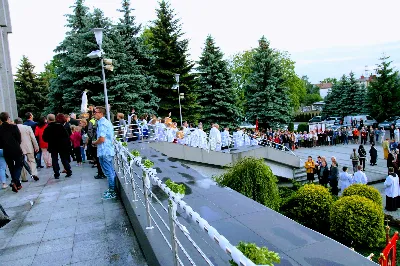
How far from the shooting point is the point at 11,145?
789 cm

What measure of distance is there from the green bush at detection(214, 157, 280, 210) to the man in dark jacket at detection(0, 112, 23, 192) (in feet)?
23.4

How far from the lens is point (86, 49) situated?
81.5ft

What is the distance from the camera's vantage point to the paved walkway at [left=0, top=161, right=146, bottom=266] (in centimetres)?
439

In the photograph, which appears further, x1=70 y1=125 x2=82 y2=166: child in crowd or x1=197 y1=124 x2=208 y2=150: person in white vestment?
x1=197 y1=124 x2=208 y2=150: person in white vestment

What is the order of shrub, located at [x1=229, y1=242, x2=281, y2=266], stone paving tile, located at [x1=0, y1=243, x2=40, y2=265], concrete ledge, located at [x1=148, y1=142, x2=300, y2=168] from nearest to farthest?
shrub, located at [x1=229, y1=242, x2=281, y2=266]
stone paving tile, located at [x1=0, y1=243, x2=40, y2=265]
concrete ledge, located at [x1=148, y1=142, x2=300, y2=168]

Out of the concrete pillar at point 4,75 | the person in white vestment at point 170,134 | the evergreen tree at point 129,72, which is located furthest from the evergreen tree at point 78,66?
the person in white vestment at point 170,134

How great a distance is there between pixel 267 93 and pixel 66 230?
30.1m

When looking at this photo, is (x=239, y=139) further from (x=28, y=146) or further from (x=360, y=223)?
(x=28, y=146)

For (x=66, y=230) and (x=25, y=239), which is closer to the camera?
(x=25, y=239)

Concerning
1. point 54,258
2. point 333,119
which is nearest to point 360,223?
point 54,258

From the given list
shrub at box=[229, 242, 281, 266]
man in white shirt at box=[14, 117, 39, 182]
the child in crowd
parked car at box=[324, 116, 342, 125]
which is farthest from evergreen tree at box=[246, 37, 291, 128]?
shrub at box=[229, 242, 281, 266]

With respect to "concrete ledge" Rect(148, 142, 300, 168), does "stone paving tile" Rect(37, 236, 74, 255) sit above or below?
above

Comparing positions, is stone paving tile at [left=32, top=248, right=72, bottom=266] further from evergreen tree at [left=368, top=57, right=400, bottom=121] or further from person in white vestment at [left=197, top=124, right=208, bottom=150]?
evergreen tree at [left=368, top=57, right=400, bottom=121]

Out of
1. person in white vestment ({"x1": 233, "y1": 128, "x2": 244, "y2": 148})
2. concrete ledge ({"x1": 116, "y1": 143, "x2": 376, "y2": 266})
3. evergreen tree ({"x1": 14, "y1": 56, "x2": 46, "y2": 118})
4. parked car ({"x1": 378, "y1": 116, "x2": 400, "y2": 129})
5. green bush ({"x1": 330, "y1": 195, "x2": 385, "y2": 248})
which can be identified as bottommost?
green bush ({"x1": 330, "y1": 195, "x2": 385, "y2": 248})
